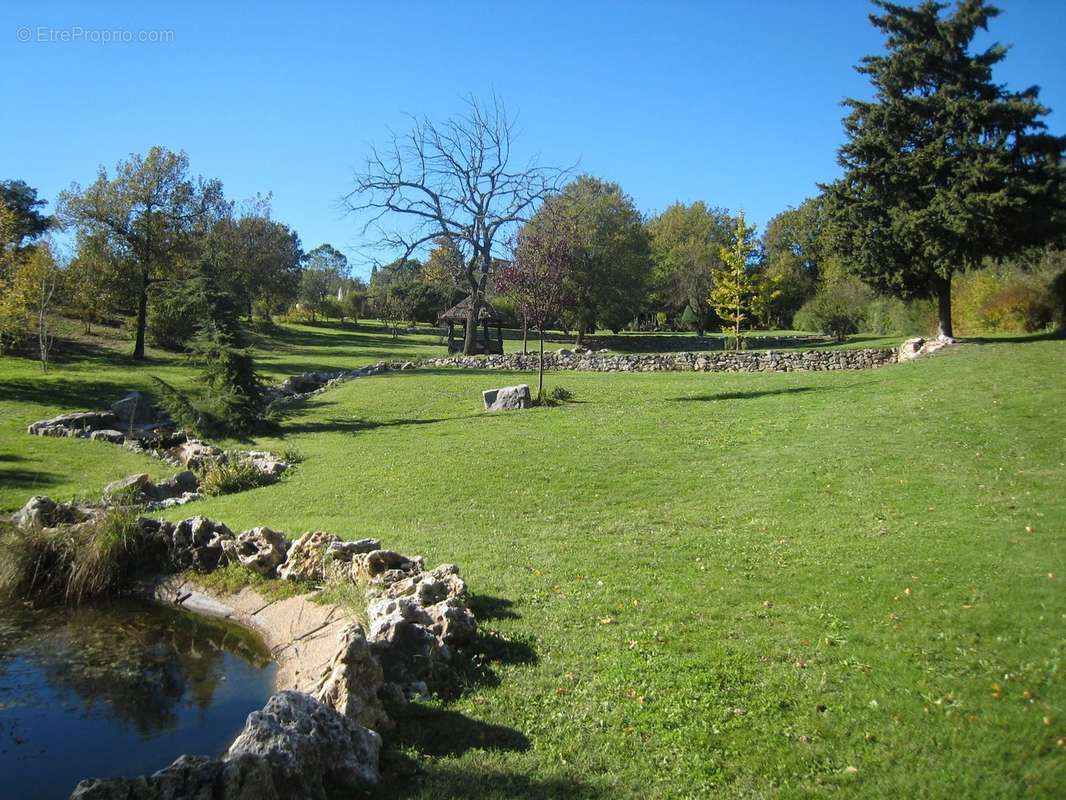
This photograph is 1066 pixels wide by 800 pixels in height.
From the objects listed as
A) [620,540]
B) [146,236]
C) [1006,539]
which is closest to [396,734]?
[620,540]

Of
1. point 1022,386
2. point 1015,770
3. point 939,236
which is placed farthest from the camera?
point 939,236

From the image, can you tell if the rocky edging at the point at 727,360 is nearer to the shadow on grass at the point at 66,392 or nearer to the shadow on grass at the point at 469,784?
the shadow on grass at the point at 66,392

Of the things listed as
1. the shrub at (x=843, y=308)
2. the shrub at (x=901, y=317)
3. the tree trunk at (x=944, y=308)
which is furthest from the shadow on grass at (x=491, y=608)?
the shrub at (x=843, y=308)

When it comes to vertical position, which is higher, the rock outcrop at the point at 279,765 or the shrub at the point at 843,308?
the shrub at the point at 843,308

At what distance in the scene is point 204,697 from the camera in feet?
27.2

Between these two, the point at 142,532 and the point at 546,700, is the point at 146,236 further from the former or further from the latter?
the point at 546,700

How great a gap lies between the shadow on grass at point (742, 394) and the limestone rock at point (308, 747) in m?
20.9

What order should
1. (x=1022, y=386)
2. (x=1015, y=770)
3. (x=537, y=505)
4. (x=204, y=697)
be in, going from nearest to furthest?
(x=1015, y=770) → (x=204, y=697) → (x=537, y=505) → (x=1022, y=386)

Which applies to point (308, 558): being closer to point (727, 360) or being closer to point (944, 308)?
point (727, 360)

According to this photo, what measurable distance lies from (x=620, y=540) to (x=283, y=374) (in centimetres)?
3266

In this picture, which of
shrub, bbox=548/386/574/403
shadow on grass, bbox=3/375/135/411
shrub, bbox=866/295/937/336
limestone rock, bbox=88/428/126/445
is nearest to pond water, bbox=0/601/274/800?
limestone rock, bbox=88/428/126/445

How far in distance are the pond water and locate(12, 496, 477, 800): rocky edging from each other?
0.47 m

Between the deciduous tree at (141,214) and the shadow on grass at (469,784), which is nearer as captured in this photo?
the shadow on grass at (469,784)

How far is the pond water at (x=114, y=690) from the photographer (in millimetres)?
7000
